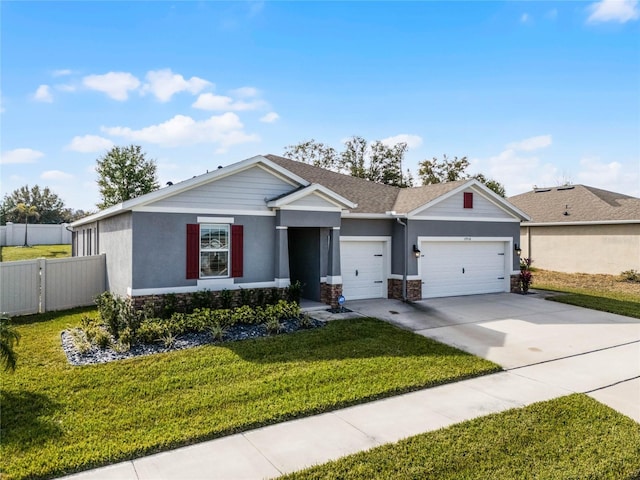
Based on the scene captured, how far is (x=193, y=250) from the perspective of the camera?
10.5 meters

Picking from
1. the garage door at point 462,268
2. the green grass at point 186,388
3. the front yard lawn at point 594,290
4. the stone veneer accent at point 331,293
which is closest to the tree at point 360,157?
the front yard lawn at point 594,290

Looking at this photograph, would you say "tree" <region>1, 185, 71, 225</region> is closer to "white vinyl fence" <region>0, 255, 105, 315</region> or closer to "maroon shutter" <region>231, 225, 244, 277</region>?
"white vinyl fence" <region>0, 255, 105, 315</region>

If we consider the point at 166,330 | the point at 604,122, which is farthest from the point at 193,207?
the point at 604,122

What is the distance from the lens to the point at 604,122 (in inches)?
640

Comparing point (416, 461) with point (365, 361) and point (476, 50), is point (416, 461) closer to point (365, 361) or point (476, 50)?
point (365, 361)

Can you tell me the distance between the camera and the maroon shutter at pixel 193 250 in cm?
1046

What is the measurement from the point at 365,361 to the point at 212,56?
9.99 meters

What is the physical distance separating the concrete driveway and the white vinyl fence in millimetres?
8470

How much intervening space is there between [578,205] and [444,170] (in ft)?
53.2

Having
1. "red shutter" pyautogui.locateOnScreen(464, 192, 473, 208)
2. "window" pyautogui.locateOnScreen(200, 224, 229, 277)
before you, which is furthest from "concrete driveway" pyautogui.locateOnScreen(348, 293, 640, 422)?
"window" pyautogui.locateOnScreen(200, 224, 229, 277)

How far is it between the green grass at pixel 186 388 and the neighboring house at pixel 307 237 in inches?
112

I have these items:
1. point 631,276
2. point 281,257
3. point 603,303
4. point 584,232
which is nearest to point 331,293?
point 281,257

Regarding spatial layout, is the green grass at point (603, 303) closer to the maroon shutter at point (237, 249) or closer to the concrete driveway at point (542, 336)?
the concrete driveway at point (542, 336)

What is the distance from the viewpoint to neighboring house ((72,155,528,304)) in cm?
1027
